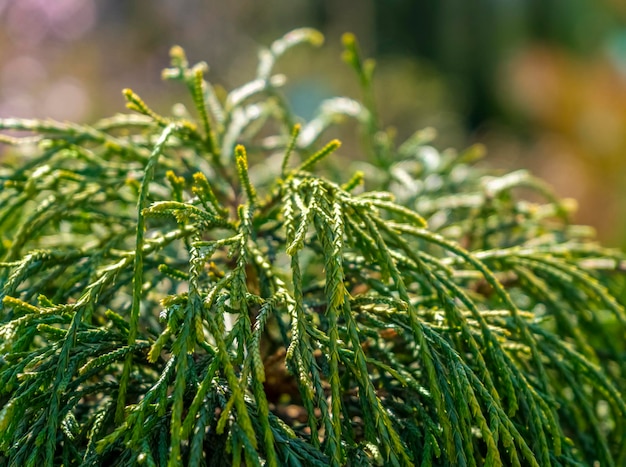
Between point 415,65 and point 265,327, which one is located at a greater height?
point 415,65

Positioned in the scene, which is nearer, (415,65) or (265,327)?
(265,327)

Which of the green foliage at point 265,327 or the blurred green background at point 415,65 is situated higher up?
the blurred green background at point 415,65

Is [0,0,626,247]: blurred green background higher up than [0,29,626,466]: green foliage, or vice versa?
[0,0,626,247]: blurred green background

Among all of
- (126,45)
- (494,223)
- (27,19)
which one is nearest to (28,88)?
(27,19)

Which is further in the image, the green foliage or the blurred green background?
the blurred green background
